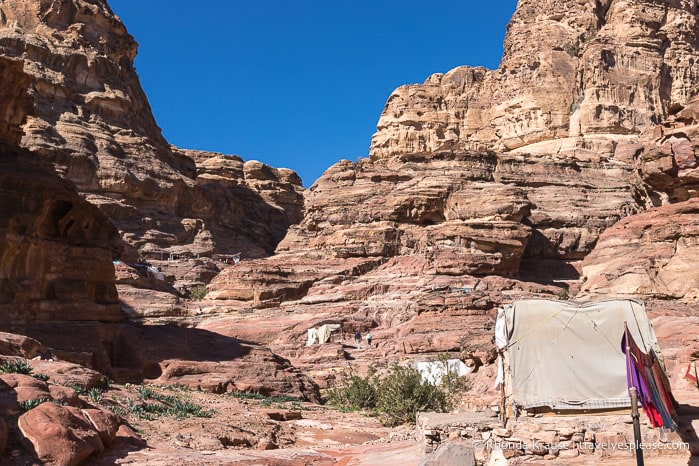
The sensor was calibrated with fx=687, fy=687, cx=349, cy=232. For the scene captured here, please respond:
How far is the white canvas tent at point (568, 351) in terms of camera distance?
11469 millimetres

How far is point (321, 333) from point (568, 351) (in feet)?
88.3

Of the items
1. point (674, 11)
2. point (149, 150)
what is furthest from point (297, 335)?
point (674, 11)

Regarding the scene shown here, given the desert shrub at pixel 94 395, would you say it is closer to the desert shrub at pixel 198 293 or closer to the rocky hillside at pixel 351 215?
the rocky hillside at pixel 351 215

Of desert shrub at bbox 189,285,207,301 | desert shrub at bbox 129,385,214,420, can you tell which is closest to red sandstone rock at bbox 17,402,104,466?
desert shrub at bbox 129,385,214,420

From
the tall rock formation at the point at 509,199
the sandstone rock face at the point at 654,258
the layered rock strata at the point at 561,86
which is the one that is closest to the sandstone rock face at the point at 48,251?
the tall rock formation at the point at 509,199

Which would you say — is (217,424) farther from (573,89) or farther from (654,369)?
(573,89)

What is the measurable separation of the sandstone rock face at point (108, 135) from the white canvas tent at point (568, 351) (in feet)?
162

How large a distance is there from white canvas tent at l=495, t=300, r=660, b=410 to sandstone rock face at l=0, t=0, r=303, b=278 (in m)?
49.3

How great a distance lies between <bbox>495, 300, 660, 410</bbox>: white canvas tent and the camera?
452 inches

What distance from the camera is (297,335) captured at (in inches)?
1524

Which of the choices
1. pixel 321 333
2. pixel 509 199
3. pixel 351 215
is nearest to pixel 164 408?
pixel 321 333

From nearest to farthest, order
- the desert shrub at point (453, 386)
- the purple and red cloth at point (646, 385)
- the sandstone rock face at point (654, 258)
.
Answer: the purple and red cloth at point (646, 385), the desert shrub at point (453, 386), the sandstone rock face at point (654, 258)

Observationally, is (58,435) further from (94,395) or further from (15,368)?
(94,395)

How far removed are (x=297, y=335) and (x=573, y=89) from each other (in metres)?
50.9
